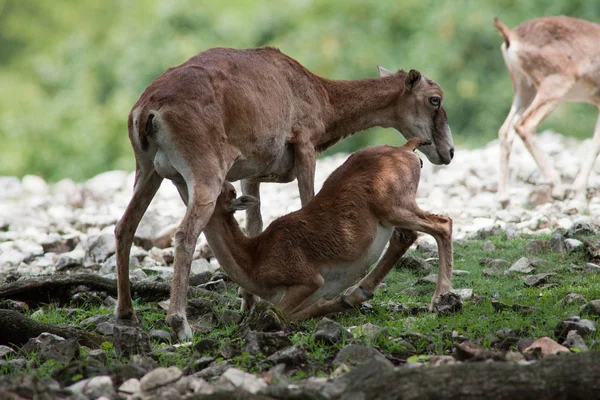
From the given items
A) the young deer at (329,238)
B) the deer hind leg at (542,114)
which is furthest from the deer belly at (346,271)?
the deer hind leg at (542,114)

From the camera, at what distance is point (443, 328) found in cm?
614

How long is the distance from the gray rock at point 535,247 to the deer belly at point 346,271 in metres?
2.29

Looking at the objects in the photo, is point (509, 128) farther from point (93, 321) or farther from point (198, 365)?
point (198, 365)

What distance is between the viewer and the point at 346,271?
23.5 ft

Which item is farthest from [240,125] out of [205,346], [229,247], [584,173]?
[584,173]

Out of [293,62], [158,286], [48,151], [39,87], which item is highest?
[39,87]

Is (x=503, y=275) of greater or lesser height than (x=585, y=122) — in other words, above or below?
below

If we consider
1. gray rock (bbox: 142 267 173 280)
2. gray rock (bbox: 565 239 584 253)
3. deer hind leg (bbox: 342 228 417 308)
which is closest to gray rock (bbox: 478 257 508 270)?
gray rock (bbox: 565 239 584 253)

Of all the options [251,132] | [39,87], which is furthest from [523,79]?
[39,87]

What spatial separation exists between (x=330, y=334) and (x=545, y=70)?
968 cm

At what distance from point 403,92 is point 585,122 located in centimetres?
1526

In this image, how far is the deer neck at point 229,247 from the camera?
693 cm

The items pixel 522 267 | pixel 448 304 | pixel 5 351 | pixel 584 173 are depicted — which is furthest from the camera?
pixel 584 173

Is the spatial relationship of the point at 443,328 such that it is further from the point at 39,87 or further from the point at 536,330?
the point at 39,87
